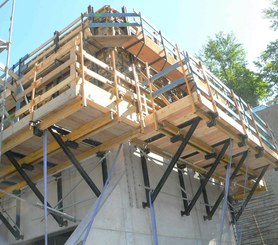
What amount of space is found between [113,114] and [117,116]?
8cm

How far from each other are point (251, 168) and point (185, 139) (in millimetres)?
4279

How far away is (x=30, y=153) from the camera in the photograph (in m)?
7.95

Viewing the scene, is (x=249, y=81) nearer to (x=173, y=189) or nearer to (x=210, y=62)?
(x=210, y=62)

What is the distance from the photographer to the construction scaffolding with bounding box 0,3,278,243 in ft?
22.0

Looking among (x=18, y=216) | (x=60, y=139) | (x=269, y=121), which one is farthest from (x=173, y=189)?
(x=269, y=121)

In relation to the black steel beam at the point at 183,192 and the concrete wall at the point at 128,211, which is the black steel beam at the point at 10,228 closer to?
the concrete wall at the point at 128,211

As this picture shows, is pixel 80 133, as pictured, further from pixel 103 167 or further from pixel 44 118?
pixel 103 167

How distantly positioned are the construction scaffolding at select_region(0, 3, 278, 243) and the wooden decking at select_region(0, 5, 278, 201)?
2 cm

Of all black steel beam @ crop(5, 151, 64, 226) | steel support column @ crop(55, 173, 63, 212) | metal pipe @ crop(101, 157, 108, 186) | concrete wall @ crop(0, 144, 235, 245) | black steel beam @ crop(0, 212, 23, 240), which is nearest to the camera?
concrete wall @ crop(0, 144, 235, 245)

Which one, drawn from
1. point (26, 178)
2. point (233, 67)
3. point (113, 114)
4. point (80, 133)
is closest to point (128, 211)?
point (80, 133)

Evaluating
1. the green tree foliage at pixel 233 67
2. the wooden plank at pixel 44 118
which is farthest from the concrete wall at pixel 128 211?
the green tree foliage at pixel 233 67

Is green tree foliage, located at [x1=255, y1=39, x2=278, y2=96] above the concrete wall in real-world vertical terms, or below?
above

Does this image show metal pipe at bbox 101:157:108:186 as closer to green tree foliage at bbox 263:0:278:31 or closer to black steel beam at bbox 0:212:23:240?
black steel beam at bbox 0:212:23:240

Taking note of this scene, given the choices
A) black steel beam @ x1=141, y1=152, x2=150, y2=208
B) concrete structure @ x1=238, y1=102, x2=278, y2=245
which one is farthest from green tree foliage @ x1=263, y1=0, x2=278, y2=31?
black steel beam @ x1=141, y1=152, x2=150, y2=208
